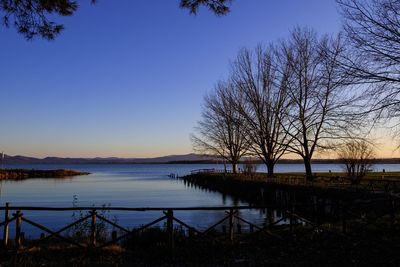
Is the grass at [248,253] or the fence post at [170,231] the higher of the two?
the fence post at [170,231]

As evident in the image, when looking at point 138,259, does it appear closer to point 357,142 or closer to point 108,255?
point 108,255

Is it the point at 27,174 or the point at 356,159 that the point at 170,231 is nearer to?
the point at 356,159

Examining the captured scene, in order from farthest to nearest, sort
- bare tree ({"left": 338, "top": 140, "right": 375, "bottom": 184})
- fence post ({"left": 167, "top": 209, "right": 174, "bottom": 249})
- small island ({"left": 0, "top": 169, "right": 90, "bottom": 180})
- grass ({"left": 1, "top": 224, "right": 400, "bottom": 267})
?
small island ({"left": 0, "top": 169, "right": 90, "bottom": 180}), bare tree ({"left": 338, "top": 140, "right": 375, "bottom": 184}), fence post ({"left": 167, "top": 209, "right": 174, "bottom": 249}), grass ({"left": 1, "top": 224, "right": 400, "bottom": 267})

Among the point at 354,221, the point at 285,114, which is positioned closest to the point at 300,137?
the point at 285,114

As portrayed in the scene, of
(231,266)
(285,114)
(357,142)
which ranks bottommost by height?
(231,266)

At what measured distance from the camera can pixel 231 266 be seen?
1098 cm

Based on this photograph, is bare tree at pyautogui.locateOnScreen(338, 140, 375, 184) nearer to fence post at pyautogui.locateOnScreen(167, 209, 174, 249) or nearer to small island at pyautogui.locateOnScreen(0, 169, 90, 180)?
fence post at pyautogui.locateOnScreen(167, 209, 174, 249)

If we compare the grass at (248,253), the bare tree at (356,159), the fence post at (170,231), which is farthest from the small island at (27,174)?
the fence post at (170,231)

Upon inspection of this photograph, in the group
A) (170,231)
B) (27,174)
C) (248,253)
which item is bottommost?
(248,253)

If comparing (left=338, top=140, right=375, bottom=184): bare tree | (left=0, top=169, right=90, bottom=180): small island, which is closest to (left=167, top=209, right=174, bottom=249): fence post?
(left=338, top=140, right=375, bottom=184): bare tree

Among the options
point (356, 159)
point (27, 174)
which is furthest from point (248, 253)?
point (27, 174)

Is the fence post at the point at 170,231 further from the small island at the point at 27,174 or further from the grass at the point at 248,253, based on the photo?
the small island at the point at 27,174

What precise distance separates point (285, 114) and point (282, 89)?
95.3 inches

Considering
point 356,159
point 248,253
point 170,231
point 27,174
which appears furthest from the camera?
point 27,174
